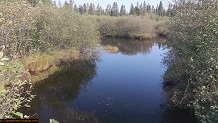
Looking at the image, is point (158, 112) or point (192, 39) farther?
point (158, 112)

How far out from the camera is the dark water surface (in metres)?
16.3

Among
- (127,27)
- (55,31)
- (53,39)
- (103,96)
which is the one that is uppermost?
(55,31)

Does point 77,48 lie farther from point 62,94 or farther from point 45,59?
point 62,94

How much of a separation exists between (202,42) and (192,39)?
2.28 m

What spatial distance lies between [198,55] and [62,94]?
11.8m

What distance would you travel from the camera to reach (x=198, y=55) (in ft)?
46.9

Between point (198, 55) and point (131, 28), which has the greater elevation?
point (198, 55)

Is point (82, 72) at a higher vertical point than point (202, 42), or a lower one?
lower

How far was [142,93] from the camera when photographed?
21.0 metres

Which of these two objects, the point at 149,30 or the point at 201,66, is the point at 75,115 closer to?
the point at 201,66

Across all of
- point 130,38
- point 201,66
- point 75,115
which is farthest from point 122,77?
point 130,38

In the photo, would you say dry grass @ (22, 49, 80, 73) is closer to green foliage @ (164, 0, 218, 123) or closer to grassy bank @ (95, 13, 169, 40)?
green foliage @ (164, 0, 218, 123)

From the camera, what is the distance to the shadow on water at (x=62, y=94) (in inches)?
640

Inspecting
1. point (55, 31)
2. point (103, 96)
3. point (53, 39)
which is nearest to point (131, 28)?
point (53, 39)
